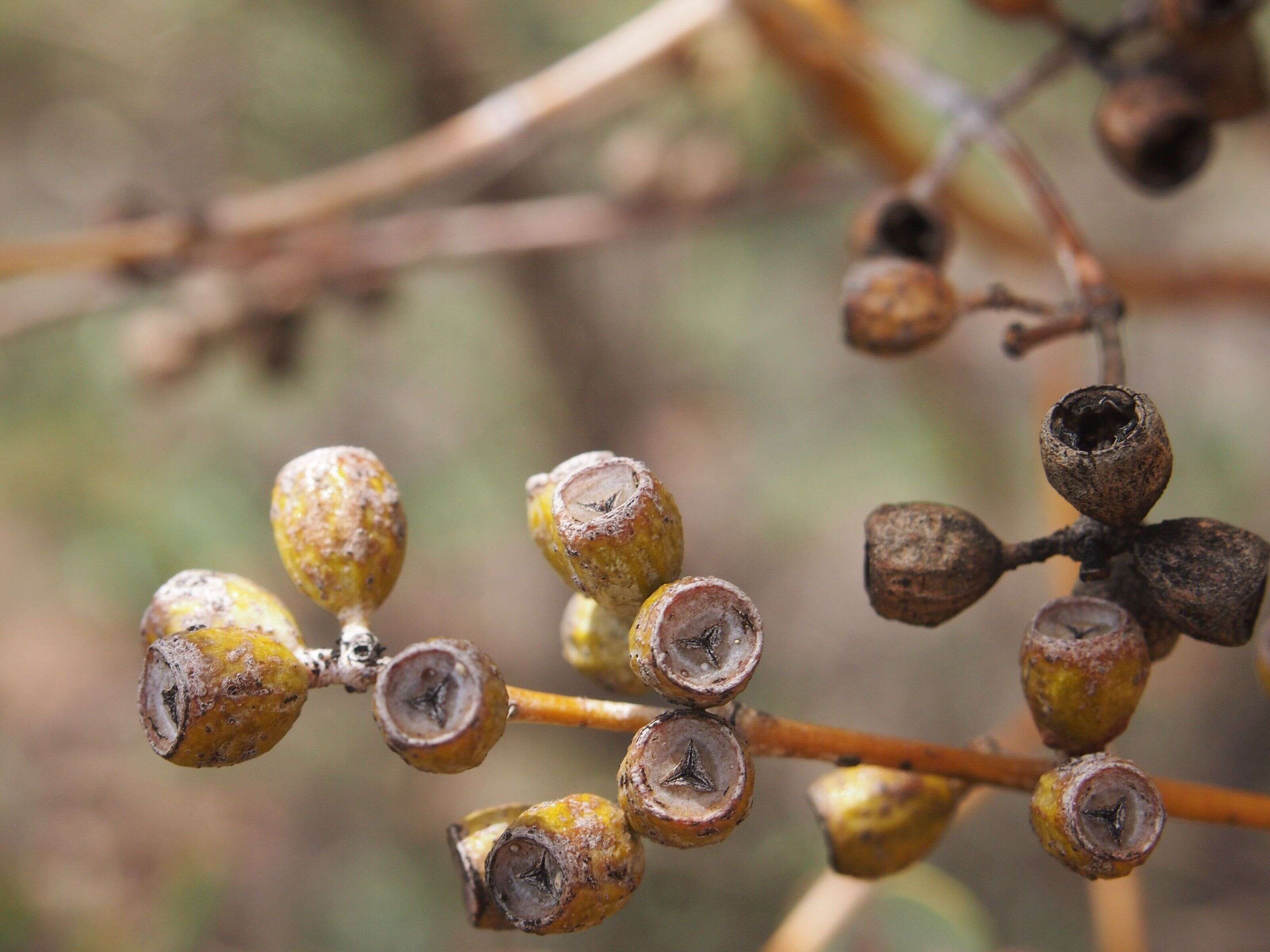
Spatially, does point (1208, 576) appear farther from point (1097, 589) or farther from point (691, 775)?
point (691, 775)

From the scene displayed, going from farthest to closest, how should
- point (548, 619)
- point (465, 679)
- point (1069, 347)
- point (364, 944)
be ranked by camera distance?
point (548, 619) < point (364, 944) < point (1069, 347) < point (465, 679)

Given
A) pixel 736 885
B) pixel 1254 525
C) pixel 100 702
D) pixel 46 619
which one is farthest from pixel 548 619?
pixel 1254 525

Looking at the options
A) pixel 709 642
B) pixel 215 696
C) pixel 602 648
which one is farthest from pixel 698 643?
pixel 215 696

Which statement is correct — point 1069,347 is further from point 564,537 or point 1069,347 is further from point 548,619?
point 548,619

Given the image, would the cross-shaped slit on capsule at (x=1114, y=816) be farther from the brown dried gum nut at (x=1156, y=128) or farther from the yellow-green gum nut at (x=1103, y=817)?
the brown dried gum nut at (x=1156, y=128)

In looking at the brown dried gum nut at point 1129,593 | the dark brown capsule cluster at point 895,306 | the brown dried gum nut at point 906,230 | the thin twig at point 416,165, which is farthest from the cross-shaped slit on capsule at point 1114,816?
the thin twig at point 416,165

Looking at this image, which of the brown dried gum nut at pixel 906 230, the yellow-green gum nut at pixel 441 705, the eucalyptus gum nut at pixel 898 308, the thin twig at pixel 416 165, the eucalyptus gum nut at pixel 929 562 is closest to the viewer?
the yellow-green gum nut at pixel 441 705
